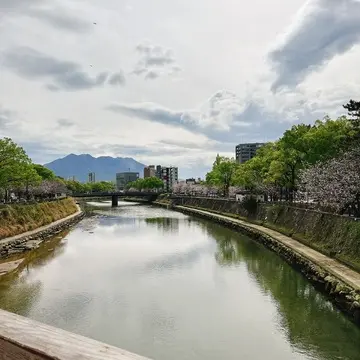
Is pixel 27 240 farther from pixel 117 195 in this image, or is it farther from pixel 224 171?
pixel 117 195

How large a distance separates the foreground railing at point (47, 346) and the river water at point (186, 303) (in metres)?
12.5

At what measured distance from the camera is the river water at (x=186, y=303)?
46.7 ft

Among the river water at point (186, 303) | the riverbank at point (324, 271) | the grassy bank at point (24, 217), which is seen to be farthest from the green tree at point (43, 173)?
the riverbank at point (324, 271)

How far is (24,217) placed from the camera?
4272 cm

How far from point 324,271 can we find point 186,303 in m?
7.87

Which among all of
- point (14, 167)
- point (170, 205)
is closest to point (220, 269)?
point (14, 167)

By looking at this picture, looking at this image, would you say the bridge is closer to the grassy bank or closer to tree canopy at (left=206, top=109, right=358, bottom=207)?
the grassy bank

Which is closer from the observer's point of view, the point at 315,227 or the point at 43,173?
the point at 315,227

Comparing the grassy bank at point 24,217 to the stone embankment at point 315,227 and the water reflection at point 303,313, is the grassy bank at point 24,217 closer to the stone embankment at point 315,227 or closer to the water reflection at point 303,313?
the water reflection at point 303,313

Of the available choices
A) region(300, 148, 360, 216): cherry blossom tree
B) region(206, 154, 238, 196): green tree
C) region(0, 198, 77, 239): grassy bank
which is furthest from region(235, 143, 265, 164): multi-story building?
region(300, 148, 360, 216): cherry blossom tree

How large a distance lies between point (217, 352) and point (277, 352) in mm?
2127

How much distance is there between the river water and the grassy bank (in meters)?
5.65

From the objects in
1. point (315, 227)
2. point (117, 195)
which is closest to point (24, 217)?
point (315, 227)

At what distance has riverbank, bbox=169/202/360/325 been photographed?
16.7m
